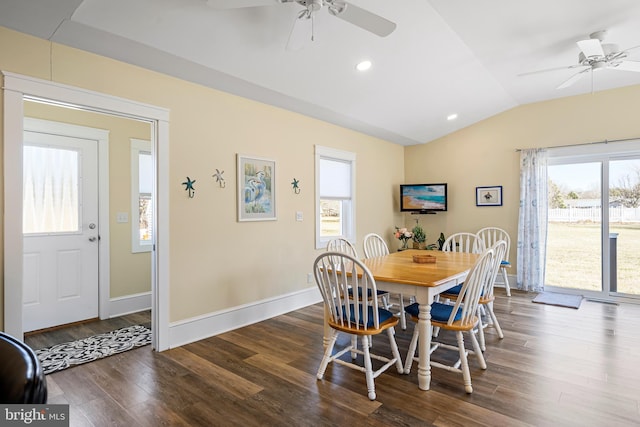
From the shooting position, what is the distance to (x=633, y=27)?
126 inches

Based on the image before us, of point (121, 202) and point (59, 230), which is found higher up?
point (121, 202)

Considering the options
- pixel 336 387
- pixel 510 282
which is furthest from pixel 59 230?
pixel 510 282

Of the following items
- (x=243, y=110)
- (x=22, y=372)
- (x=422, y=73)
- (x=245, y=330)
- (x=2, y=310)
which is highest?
(x=422, y=73)

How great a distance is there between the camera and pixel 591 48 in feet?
10.4

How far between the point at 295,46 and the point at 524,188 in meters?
4.31

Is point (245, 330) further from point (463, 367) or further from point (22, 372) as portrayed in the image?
point (22, 372)

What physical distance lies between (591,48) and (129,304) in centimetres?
554

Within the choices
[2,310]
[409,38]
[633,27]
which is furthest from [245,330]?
[633,27]

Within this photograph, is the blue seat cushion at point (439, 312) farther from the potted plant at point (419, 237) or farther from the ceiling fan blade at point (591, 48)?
the potted plant at point (419, 237)

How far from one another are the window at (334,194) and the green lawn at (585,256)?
3004mm

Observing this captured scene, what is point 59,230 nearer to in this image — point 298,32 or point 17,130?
point 17,130

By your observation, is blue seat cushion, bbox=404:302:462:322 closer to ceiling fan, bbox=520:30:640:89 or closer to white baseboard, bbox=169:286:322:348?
white baseboard, bbox=169:286:322:348

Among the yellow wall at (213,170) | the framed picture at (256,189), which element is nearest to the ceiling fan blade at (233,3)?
the yellow wall at (213,170)

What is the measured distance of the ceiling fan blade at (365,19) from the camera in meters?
2.08
